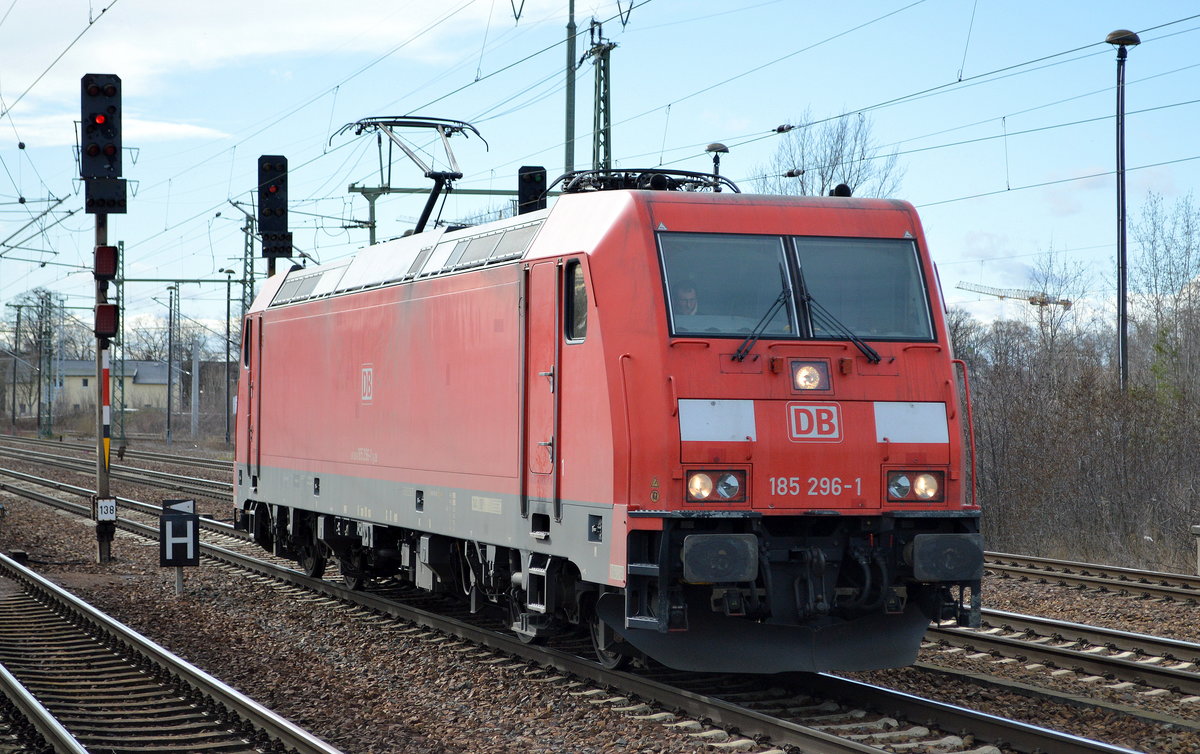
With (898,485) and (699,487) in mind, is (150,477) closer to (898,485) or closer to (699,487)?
(699,487)

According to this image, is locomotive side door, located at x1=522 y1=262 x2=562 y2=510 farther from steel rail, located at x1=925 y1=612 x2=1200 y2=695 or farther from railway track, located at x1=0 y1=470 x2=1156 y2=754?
steel rail, located at x1=925 y1=612 x2=1200 y2=695

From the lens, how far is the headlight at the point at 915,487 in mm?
8531

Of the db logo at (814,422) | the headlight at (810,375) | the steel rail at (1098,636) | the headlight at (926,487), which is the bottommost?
the steel rail at (1098,636)

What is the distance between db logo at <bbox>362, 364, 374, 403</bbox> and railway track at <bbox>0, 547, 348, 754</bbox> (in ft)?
10.5

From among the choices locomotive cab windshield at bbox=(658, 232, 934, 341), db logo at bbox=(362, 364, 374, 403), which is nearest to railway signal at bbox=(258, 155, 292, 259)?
db logo at bbox=(362, 364, 374, 403)

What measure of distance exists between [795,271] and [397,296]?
479cm

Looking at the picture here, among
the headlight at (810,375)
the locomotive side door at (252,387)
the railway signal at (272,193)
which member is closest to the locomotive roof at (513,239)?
the headlight at (810,375)

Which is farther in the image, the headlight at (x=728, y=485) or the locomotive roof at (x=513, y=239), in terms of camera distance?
the locomotive roof at (x=513, y=239)

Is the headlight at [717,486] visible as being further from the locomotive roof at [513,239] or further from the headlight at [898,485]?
the locomotive roof at [513,239]

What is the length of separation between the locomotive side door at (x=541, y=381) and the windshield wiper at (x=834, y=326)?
1789mm

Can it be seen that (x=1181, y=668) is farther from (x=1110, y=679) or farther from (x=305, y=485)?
(x=305, y=485)

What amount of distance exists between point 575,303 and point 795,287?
155 centimetres

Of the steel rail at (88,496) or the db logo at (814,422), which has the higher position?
the db logo at (814,422)

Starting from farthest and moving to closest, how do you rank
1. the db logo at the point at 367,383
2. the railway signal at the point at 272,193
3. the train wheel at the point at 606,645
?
the railway signal at the point at 272,193
the db logo at the point at 367,383
the train wheel at the point at 606,645
